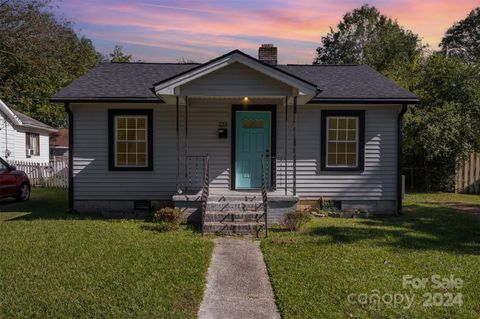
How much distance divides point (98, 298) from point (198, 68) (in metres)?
6.28

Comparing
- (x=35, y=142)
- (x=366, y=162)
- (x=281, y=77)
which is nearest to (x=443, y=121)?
(x=366, y=162)

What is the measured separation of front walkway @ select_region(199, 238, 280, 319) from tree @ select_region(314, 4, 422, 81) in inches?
1314

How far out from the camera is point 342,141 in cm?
1232

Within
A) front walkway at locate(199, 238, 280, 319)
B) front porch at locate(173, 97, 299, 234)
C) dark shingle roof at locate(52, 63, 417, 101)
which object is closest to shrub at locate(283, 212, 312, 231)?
front walkway at locate(199, 238, 280, 319)

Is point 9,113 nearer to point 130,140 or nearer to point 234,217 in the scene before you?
point 130,140

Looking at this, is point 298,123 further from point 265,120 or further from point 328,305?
point 328,305

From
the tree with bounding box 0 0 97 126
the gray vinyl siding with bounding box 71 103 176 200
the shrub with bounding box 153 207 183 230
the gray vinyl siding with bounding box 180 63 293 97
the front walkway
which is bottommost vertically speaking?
the front walkway

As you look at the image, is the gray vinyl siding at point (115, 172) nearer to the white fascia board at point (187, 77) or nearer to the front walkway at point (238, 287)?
the white fascia board at point (187, 77)

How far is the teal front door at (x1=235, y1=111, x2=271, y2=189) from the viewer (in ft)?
40.3

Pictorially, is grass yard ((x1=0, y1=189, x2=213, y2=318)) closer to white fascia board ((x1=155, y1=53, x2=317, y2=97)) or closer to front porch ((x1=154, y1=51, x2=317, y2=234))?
front porch ((x1=154, y1=51, x2=317, y2=234))

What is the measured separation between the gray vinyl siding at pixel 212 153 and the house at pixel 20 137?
12.9 m

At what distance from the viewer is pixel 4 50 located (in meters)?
28.2

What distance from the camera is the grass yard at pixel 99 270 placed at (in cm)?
502

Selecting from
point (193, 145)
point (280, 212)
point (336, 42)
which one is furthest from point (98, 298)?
point (336, 42)
